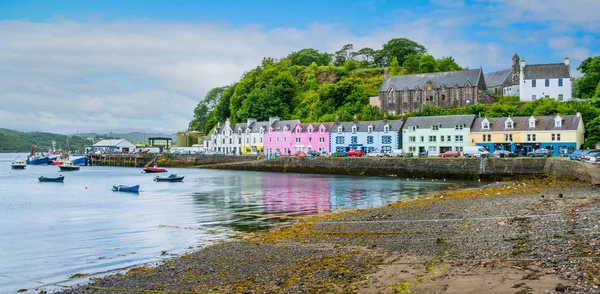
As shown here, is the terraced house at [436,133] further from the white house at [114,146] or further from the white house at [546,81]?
the white house at [114,146]

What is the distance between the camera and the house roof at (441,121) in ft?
226

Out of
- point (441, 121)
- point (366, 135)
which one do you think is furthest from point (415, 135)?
point (366, 135)

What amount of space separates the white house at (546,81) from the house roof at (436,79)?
713 centimetres

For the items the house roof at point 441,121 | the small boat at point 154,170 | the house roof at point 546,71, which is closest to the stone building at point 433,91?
the house roof at point 546,71

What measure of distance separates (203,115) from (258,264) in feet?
440

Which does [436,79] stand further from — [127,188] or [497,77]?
[127,188]

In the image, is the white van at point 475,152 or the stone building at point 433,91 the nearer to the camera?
the white van at point 475,152

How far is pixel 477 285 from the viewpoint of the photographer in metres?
10.2

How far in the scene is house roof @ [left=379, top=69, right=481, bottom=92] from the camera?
81438 mm

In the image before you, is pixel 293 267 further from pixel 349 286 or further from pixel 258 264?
pixel 349 286

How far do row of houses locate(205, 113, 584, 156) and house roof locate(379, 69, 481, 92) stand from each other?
12237 mm

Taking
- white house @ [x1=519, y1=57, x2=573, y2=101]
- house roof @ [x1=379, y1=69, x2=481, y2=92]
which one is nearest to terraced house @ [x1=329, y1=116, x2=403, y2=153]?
house roof @ [x1=379, y1=69, x2=481, y2=92]

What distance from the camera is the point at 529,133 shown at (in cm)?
6316

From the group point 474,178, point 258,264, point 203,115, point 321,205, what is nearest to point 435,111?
point 474,178
